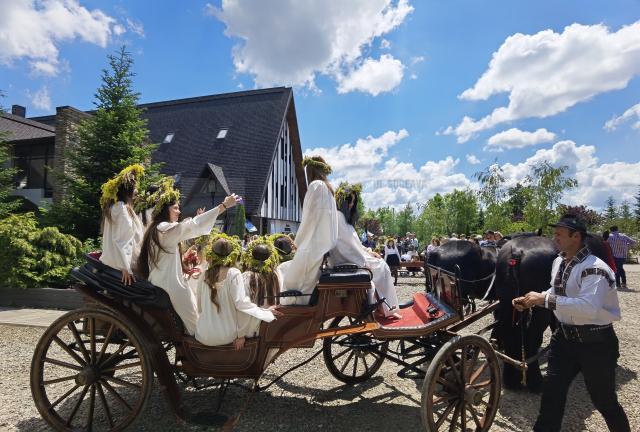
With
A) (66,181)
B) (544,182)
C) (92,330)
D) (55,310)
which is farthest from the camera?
(544,182)

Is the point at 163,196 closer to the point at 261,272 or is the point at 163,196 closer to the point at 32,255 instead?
the point at 261,272

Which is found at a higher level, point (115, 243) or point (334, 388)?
point (115, 243)

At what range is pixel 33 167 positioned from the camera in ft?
51.4

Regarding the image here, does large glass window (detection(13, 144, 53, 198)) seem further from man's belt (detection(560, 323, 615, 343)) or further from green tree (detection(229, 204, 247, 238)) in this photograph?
man's belt (detection(560, 323, 615, 343))

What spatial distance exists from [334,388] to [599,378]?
2537mm

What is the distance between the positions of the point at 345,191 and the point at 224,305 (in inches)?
60.5

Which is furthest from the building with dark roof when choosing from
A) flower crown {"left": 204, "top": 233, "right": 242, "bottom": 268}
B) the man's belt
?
the man's belt

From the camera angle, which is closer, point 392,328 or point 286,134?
point 392,328

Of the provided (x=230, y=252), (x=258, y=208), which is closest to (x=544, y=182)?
(x=258, y=208)

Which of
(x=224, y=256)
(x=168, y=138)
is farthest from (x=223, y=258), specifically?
(x=168, y=138)

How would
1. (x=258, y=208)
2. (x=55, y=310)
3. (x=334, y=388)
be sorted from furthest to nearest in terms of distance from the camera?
(x=258, y=208) < (x=55, y=310) < (x=334, y=388)

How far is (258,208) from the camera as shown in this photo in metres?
18.9

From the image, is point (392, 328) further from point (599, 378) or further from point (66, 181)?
point (66, 181)

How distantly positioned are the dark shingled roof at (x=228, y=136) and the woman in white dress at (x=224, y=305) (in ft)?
51.3
